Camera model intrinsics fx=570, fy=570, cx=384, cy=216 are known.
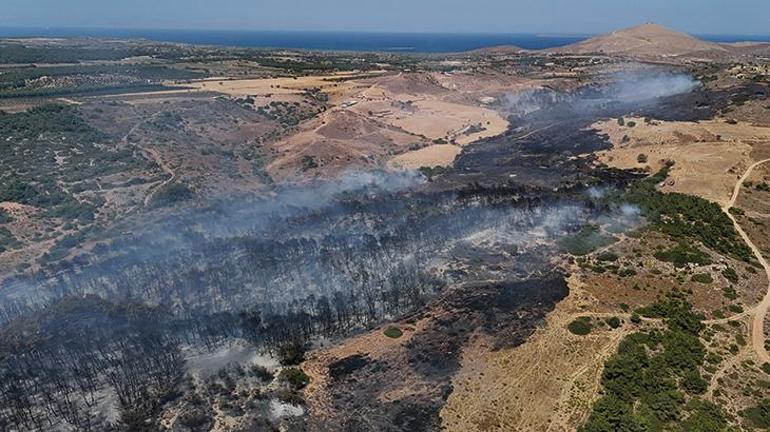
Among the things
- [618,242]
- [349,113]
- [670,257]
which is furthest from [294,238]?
[349,113]

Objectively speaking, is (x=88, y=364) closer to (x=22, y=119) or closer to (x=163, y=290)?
(x=163, y=290)

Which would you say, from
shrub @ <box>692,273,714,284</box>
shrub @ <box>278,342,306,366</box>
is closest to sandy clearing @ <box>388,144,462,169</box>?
shrub @ <box>692,273,714,284</box>

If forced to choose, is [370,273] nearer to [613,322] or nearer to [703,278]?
[613,322]

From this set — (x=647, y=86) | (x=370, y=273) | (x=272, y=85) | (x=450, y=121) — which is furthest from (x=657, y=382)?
(x=647, y=86)

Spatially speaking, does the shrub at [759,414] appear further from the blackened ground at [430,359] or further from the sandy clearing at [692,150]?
the sandy clearing at [692,150]

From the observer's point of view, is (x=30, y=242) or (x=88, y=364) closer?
(x=88, y=364)

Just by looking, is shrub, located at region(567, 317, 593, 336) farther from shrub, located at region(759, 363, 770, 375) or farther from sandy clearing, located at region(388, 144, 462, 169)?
sandy clearing, located at region(388, 144, 462, 169)
